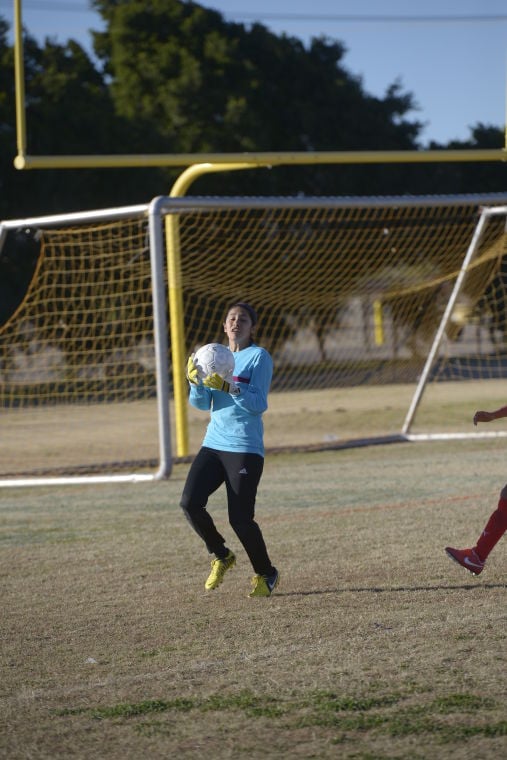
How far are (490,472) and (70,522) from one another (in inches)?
172

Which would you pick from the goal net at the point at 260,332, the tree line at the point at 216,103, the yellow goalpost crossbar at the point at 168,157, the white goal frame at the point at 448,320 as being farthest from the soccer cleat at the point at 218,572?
the tree line at the point at 216,103

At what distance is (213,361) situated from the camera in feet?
20.5

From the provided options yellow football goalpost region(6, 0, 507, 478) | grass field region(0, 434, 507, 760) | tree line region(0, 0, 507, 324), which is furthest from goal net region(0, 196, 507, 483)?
tree line region(0, 0, 507, 324)

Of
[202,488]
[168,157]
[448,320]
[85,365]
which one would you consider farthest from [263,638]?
[85,365]

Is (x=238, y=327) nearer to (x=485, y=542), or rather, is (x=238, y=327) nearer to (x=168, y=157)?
(x=485, y=542)

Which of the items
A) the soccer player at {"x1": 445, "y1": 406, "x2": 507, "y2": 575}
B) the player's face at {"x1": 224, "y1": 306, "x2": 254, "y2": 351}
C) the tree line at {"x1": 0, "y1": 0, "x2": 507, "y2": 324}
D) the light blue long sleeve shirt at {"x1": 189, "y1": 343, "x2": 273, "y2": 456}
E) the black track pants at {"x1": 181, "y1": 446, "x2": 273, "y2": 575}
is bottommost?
the soccer player at {"x1": 445, "y1": 406, "x2": 507, "y2": 575}

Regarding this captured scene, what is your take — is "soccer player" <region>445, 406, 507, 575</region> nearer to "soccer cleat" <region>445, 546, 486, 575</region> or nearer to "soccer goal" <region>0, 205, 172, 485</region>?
"soccer cleat" <region>445, 546, 486, 575</region>

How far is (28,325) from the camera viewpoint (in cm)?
2216

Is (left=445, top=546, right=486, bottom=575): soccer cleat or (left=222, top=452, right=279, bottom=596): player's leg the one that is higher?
(left=222, top=452, right=279, bottom=596): player's leg

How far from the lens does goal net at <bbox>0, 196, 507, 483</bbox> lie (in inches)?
518

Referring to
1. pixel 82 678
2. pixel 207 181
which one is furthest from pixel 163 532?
pixel 207 181

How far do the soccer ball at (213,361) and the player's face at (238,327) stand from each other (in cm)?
22

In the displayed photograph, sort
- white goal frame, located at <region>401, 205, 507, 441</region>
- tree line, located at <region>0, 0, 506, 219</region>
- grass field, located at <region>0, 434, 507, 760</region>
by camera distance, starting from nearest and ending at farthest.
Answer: grass field, located at <region>0, 434, 507, 760</region> → white goal frame, located at <region>401, 205, 507, 441</region> → tree line, located at <region>0, 0, 506, 219</region>

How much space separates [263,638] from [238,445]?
3.99 feet
